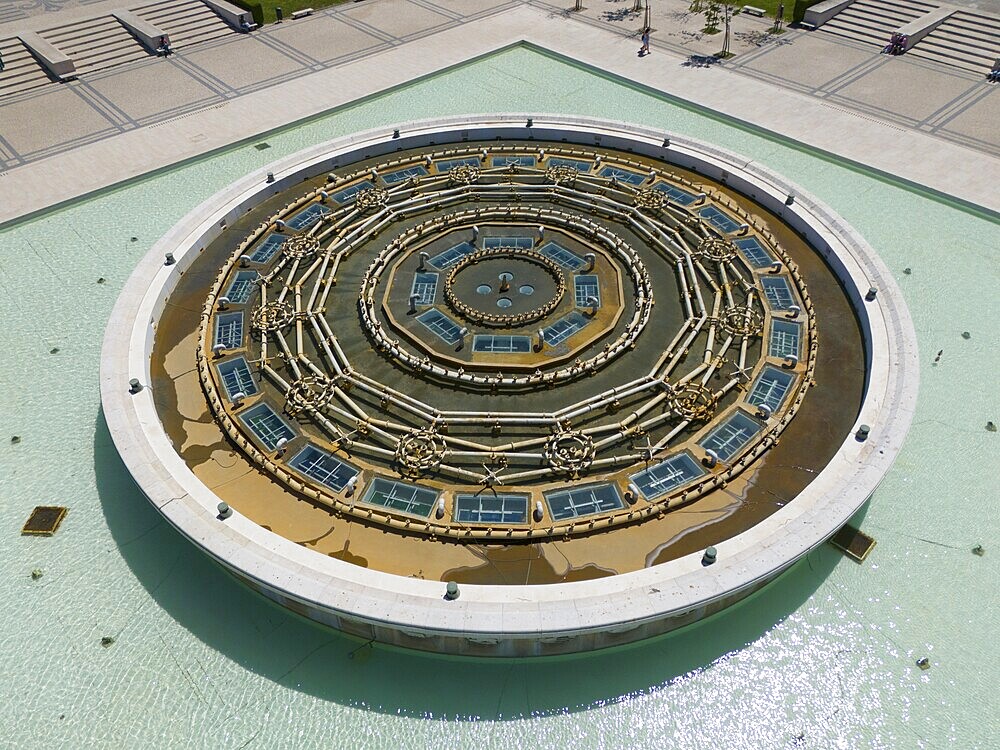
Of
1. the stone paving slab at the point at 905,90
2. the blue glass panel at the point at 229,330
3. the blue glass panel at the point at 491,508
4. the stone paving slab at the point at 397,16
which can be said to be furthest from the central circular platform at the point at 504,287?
the stone paving slab at the point at 397,16

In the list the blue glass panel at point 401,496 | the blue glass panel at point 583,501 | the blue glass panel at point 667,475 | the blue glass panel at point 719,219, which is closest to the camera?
the blue glass panel at point 583,501

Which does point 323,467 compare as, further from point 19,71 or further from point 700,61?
point 19,71

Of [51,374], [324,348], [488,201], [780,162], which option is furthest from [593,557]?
[780,162]

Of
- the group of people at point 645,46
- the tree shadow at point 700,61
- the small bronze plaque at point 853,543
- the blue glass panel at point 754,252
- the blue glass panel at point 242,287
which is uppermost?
the group of people at point 645,46

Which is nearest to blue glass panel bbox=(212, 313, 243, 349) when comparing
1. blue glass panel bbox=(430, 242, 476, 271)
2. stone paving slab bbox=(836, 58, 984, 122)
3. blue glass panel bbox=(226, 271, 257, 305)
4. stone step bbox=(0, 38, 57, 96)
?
blue glass panel bbox=(226, 271, 257, 305)

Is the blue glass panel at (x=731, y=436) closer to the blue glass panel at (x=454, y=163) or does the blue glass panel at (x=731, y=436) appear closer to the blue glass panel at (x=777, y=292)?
the blue glass panel at (x=777, y=292)

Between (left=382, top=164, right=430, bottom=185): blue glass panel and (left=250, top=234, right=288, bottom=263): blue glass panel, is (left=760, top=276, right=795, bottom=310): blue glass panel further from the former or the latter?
(left=250, top=234, right=288, bottom=263): blue glass panel

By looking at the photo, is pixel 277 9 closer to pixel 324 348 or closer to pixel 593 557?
pixel 324 348
